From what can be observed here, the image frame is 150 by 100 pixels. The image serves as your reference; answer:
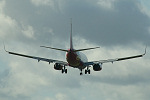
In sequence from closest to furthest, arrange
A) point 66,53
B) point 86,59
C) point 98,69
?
point 66,53
point 98,69
point 86,59

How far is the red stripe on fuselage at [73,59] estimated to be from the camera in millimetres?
79475

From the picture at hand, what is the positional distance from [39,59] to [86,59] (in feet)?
40.0

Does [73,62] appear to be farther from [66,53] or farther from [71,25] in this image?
[71,25]

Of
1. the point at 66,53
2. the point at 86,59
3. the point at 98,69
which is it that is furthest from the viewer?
the point at 86,59

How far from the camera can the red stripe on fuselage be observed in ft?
261

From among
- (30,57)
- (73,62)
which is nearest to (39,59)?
(30,57)

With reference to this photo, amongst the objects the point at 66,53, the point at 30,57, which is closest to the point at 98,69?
the point at 66,53

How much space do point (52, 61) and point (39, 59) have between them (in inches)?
127

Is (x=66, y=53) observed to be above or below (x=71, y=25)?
below

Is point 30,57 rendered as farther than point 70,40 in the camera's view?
Yes

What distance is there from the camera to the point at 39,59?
88.6 m

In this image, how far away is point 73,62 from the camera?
82.0m

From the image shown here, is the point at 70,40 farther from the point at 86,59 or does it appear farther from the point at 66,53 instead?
the point at 86,59

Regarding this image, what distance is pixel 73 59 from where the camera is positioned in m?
80.8
